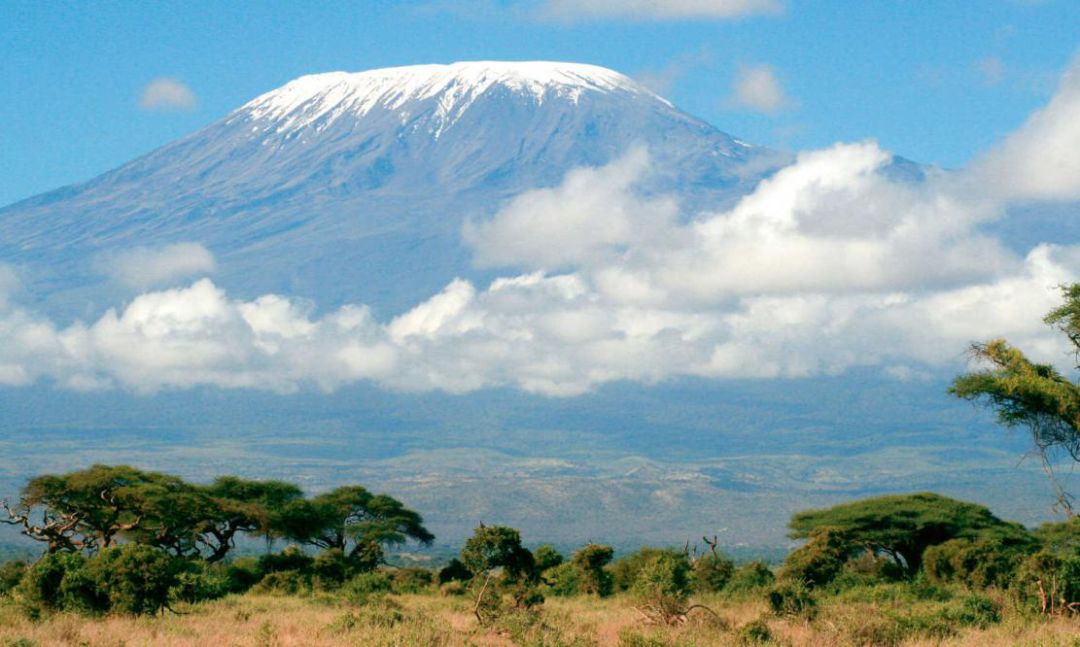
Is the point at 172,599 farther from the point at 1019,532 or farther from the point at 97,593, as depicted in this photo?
the point at 1019,532

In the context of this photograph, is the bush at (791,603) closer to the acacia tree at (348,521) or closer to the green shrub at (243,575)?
the green shrub at (243,575)

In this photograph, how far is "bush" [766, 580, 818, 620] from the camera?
24703mm

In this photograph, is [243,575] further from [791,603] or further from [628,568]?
[791,603]

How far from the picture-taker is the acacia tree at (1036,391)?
104 feet

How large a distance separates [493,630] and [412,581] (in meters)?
→ 16.9

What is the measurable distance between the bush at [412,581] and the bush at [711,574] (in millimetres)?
7818

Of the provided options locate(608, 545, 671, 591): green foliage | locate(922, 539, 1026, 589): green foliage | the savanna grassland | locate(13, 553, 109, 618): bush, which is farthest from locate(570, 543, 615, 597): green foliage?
locate(13, 553, 109, 618): bush

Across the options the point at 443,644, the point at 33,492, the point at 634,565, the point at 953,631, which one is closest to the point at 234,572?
the point at 33,492

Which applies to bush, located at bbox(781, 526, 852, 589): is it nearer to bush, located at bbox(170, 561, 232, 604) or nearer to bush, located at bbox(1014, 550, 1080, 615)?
bush, located at bbox(1014, 550, 1080, 615)

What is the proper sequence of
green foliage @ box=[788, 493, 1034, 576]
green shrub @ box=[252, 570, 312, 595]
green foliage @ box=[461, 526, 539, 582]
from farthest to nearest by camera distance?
1. green foliage @ box=[788, 493, 1034, 576]
2. green shrub @ box=[252, 570, 312, 595]
3. green foliage @ box=[461, 526, 539, 582]

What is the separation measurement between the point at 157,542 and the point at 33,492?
13.4 feet

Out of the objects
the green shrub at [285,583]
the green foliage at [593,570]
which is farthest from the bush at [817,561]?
the green shrub at [285,583]

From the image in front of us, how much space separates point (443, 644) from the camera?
68.1 ft

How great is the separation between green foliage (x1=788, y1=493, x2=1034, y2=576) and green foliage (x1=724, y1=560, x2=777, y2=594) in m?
3.23
